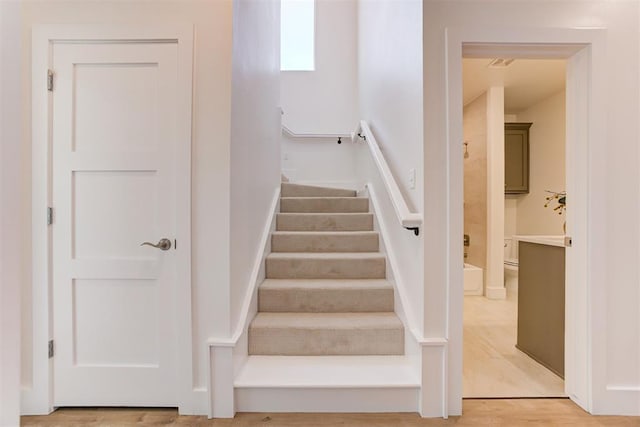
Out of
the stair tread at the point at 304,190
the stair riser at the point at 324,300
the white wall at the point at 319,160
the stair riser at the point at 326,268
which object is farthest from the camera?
the white wall at the point at 319,160

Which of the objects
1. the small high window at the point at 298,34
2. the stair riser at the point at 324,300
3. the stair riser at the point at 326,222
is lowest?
the stair riser at the point at 324,300

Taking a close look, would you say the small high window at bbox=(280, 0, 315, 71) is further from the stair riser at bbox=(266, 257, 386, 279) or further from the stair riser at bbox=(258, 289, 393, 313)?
the stair riser at bbox=(258, 289, 393, 313)

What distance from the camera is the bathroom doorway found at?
2.26m

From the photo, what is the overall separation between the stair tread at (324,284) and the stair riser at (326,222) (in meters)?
0.73

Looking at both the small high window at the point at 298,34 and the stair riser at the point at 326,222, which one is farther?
the small high window at the point at 298,34

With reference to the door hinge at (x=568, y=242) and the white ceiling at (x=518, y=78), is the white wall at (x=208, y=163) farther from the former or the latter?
the white ceiling at (x=518, y=78)

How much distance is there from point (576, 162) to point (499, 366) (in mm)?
1429

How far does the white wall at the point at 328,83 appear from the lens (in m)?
4.91

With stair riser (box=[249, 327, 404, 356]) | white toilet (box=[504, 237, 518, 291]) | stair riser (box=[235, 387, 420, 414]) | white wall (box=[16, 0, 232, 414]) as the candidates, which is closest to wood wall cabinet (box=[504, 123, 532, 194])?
white toilet (box=[504, 237, 518, 291])

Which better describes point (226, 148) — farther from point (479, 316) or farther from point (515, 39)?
point (479, 316)

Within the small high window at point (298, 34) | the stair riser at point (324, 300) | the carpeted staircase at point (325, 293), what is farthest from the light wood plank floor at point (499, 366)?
the small high window at point (298, 34)

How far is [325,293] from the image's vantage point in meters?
2.39

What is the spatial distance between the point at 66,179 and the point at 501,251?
4.30 metres

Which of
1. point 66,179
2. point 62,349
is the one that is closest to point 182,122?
point 66,179
